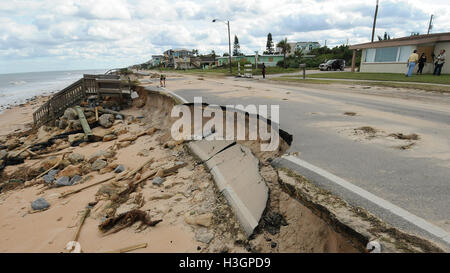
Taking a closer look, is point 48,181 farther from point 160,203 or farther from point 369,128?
point 369,128

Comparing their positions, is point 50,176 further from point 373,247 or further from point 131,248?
point 373,247

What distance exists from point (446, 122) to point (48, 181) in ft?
34.7

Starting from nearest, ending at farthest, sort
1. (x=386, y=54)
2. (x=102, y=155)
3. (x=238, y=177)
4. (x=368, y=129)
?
(x=238, y=177), (x=368, y=129), (x=102, y=155), (x=386, y=54)

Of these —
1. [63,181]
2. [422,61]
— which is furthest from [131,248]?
Result: [422,61]

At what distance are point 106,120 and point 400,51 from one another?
81.5 ft

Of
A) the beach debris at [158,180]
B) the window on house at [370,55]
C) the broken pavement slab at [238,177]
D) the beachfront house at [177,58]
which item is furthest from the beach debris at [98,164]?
the beachfront house at [177,58]

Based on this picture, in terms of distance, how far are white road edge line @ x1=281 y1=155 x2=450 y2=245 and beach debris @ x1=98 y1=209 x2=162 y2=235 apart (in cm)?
261

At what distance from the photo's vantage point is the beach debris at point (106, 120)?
1267cm

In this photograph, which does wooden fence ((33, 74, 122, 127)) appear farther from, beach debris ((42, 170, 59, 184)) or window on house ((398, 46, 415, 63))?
window on house ((398, 46, 415, 63))

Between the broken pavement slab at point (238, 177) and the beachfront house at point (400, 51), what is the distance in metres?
22.5

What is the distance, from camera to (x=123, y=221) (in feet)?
13.0

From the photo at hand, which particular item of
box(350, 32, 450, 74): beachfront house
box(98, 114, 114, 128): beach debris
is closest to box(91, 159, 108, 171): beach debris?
box(98, 114, 114, 128): beach debris

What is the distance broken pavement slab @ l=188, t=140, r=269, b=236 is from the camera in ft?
11.0
